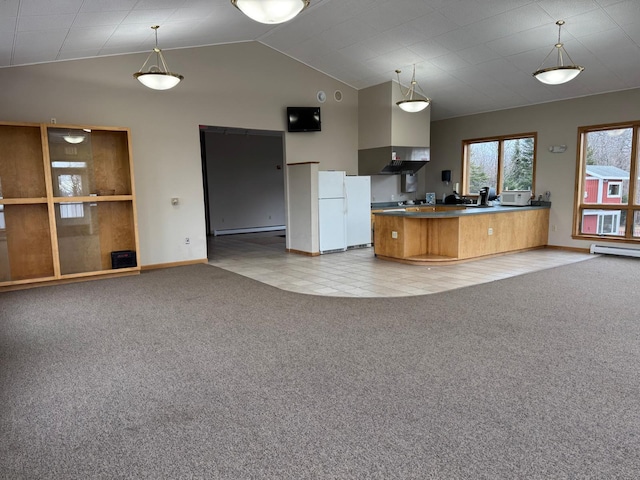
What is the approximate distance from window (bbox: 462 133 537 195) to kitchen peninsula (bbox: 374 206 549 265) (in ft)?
3.99

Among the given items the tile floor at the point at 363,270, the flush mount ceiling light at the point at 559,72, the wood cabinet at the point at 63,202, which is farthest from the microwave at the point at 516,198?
the wood cabinet at the point at 63,202

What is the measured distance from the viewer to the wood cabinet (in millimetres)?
5703

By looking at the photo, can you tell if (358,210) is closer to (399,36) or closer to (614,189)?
(399,36)

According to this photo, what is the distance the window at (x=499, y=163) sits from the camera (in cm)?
877

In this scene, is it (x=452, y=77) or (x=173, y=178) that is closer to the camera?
(x=173, y=178)

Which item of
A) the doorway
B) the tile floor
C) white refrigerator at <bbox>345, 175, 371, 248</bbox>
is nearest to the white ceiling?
white refrigerator at <bbox>345, 175, 371, 248</bbox>

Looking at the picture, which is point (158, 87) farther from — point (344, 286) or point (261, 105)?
point (344, 286)

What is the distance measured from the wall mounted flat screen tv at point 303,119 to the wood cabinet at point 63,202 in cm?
304

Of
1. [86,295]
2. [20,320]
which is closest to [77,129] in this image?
[86,295]

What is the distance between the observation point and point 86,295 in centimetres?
531

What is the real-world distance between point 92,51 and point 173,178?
2.10 m

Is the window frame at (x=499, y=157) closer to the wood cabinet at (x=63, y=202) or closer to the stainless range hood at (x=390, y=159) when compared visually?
the stainless range hood at (x=390, y=159)

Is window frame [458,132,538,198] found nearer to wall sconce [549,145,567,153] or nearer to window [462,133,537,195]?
window [462,133,537,195]

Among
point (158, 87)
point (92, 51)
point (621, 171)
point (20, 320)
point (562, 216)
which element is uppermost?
point (92, 51)
